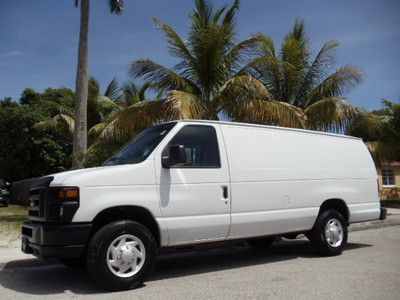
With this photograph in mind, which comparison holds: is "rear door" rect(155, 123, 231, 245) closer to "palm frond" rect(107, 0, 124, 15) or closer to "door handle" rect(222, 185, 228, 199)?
"door handle" rect(222, 185, 228, 199)

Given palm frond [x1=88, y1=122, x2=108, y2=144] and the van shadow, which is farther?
palm frond [x1=88, y1=122, x2=108, y2=144]

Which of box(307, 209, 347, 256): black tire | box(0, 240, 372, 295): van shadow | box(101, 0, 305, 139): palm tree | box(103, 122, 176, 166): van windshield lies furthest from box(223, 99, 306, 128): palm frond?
box(103, 122, 176, 166): van windshield

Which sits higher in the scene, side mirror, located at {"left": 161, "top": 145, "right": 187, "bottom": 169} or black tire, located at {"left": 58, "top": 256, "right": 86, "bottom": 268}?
side mirror, located at {"left": 161, "top": 145, "right": 187, "bottom": 169}

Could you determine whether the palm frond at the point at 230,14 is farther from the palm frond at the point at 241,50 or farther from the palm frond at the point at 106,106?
the palm frond at the point at 106,106

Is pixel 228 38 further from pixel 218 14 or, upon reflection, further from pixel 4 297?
pixel 4 297

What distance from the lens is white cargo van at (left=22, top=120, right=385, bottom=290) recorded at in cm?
641

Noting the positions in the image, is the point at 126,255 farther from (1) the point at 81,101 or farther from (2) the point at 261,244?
(1) the point at 81,101

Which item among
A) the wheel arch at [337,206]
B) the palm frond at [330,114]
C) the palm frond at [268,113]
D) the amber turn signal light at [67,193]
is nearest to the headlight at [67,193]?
the amber turn signal light at [67,193]

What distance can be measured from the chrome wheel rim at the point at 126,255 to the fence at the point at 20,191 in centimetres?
2037

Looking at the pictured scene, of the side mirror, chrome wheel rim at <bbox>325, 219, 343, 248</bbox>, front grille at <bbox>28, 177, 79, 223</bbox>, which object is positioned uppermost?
the side mirror

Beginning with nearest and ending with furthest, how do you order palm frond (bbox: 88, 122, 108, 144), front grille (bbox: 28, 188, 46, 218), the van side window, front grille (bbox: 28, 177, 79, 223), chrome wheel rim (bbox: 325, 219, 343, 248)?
front grille (bbox: 28, 177, 79, 223) < front grille (bbox: 28, 188, 46, 218) < the van side window < chrome wheel rim (bbox: 325, 219, 343, 248) < palm frond (bbox: 88, 122, 108, 144)

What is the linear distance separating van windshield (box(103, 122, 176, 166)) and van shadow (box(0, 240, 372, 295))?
1758 mm

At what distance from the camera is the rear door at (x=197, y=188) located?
7.02 metres

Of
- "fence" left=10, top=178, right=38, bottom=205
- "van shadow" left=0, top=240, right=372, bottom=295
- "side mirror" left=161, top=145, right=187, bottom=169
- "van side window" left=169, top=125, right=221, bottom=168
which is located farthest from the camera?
"fence" left=10, top=178, right=38, bottom=205
